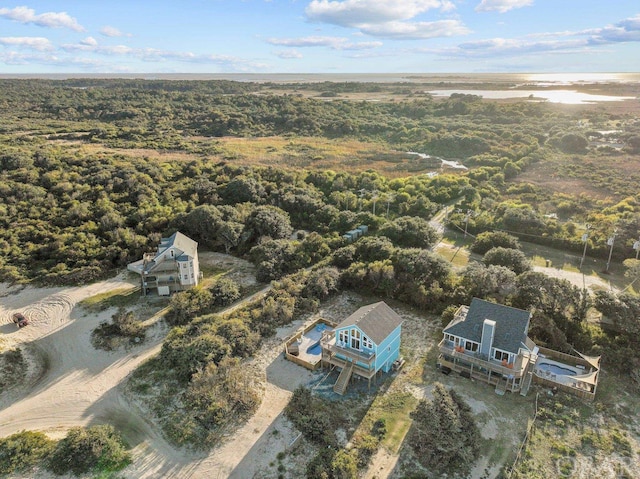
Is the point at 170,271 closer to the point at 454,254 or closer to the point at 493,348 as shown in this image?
the point at 493,348

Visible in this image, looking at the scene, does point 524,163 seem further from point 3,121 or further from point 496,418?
point 3,121

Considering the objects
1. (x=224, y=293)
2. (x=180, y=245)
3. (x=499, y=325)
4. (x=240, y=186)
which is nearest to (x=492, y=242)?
(x=499, y=325)

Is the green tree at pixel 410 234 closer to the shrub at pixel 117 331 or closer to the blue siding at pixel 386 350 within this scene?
the blue siding at pixel 386 350


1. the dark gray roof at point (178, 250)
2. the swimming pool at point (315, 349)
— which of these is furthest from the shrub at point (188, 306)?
the swimming pool at point (315, 349)

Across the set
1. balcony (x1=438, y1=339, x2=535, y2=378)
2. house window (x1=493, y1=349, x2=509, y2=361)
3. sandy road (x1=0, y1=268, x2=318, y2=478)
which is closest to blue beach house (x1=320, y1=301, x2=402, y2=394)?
sandy road (x1=0, y1=268, x2=318, y2=478)

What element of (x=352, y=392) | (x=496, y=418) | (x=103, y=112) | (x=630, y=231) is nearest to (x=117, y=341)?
(x=352, y=392)
